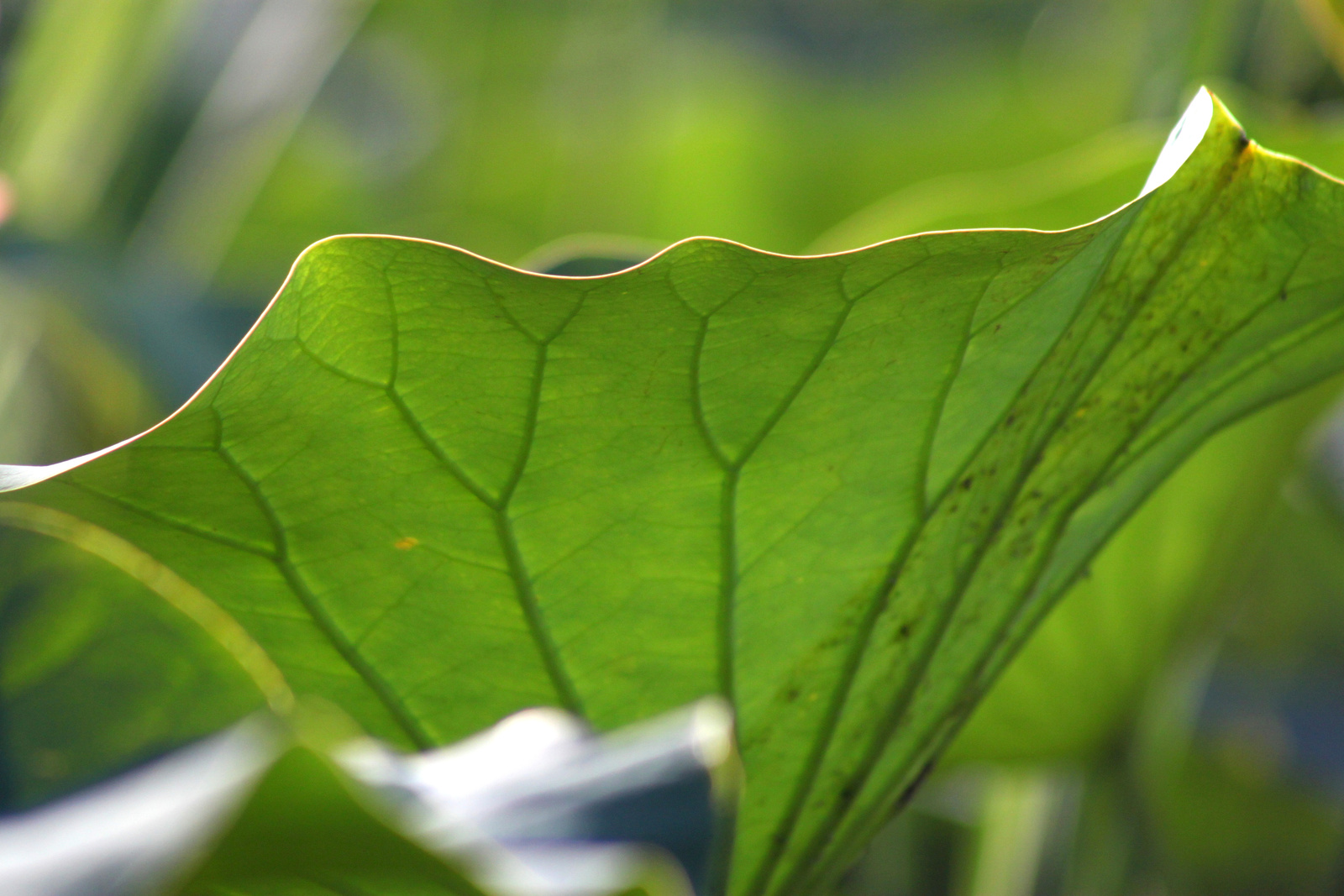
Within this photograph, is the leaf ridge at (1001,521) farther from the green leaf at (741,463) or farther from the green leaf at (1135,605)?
the green leaf at (1135,605)

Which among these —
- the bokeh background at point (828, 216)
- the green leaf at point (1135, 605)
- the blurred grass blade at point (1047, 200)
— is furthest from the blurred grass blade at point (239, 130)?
the green leaf at point (1135, 605)

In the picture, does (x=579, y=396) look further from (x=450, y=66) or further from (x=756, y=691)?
(x=450, y=66)

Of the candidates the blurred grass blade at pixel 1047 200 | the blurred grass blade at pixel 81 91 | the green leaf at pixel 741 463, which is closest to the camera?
the green leaf at pixel 741 463

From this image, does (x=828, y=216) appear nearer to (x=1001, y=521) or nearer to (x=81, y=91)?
(x=81, y=91)

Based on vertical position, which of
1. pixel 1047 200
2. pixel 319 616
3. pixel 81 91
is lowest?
pixel 319 616

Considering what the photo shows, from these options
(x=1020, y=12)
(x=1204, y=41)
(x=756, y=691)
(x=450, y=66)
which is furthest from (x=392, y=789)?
(x=1020, y=12)

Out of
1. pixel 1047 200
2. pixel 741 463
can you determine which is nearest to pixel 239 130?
pixel 1047 200

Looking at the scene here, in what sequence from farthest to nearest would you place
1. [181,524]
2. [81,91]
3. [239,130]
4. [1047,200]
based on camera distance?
[239,130] → [81,91] → [1047,200] → [181,524]
